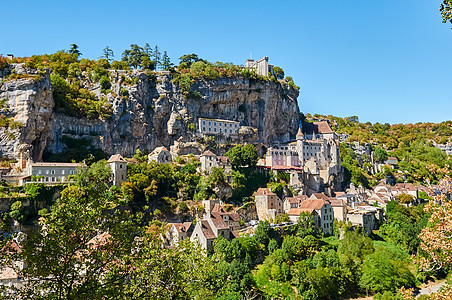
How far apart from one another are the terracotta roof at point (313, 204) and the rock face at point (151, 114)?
2310 centimetres

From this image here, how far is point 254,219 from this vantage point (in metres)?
56.1

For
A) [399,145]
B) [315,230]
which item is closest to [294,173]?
[315,230]

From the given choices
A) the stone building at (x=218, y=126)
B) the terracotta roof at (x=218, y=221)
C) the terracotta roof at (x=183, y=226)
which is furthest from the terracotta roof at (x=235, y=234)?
the stone building at (x=218, y=126)

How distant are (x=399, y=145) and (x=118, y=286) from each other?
Result: 110 meters

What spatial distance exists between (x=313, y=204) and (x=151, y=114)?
33572 millimetres

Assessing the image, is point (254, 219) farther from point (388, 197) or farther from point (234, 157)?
point (388, 197)

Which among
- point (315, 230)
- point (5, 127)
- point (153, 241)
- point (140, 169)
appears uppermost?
point (5, 127)

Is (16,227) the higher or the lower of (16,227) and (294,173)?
the lower

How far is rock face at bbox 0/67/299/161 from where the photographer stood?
53.8 metres

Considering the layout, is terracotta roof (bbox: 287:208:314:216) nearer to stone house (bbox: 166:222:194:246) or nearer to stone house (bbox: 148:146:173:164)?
stone house (bbox: 166:222:194:246)

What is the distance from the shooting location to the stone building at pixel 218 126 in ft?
244

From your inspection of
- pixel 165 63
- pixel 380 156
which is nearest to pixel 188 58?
pixel 165 63

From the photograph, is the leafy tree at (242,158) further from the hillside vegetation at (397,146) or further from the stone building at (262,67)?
the stone building at (262,67)

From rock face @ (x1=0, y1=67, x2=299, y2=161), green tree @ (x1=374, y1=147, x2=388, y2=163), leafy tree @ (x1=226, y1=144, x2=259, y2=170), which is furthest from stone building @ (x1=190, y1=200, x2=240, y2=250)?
green tree @ (x1=374, y1=147, x2=388, y2=163)
